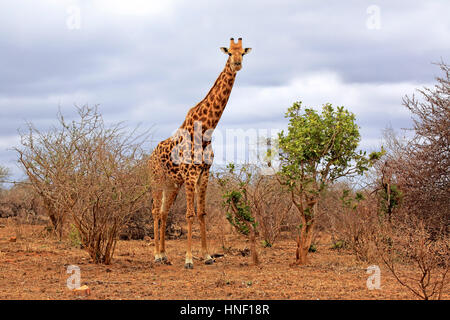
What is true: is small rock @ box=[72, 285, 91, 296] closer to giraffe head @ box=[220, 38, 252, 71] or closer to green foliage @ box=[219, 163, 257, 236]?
green foliage @ box=[219, 163, 257, 236]

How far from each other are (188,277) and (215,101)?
Result: 3.87 meters

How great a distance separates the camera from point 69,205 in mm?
10406

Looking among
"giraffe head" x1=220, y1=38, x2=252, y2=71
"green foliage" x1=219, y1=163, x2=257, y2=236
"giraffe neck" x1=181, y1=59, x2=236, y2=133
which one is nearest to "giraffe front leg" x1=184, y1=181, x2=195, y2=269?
"green foliage" x1=219, y1=163, x2=257, y2=236

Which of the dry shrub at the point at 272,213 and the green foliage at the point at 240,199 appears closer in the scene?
the green foliage at the point at 240,199

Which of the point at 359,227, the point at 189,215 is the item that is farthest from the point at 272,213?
the point at 189,215

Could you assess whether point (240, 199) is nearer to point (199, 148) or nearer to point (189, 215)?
point (189, 215)

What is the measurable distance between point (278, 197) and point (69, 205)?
21.7 ft

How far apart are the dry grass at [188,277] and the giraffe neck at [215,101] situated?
317cm

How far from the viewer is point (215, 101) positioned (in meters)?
11.3

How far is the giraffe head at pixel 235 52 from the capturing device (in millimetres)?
10594

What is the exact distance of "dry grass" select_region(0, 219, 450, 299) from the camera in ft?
25.7

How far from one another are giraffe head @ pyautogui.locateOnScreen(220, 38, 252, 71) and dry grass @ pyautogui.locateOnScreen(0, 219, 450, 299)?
4.14 metres

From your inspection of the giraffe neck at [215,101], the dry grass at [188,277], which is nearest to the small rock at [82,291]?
the dry grass at [188,277]

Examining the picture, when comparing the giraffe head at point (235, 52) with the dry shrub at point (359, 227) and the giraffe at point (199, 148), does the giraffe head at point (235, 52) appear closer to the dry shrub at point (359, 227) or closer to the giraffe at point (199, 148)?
the giraffe at point (199, 148)
